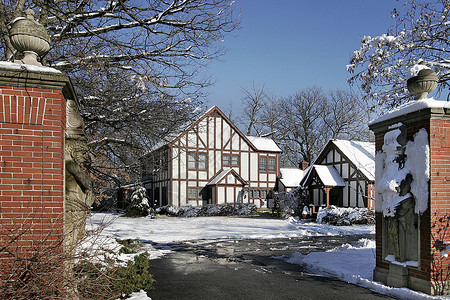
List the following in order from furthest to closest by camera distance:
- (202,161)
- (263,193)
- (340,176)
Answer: (263,193) → (202,161) → (340,176)

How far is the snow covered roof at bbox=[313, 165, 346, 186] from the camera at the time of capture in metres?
28.9

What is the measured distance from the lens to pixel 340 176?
30.2m

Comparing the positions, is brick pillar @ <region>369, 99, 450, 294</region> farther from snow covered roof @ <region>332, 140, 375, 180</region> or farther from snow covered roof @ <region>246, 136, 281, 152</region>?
snow covered roof @ <region>246, 136, 281, 152</region>

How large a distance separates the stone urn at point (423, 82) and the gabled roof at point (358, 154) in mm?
20896

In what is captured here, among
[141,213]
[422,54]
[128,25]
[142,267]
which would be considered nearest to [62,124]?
[142,267]

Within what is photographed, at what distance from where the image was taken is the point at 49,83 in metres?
4.90

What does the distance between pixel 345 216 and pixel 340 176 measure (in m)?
7.11

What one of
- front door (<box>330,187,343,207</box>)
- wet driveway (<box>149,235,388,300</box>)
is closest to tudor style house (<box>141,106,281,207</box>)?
front door (<box>330,187,343,207</box>)

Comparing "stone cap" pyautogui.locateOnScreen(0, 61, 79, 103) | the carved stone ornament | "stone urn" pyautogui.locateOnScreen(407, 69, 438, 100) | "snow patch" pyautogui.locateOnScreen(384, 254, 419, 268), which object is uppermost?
"stone urn" pyautogui.locateOnScreen(407, 69, 438, 100)

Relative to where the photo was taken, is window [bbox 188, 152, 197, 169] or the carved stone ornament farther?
window [bbox 188, 152, 197, 169]

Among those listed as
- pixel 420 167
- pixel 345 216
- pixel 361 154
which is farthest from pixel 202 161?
pixel 420 167

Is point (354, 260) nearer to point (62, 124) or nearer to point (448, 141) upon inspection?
point (448, 141)

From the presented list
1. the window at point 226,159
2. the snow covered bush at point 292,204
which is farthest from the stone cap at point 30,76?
the window at point 226,159

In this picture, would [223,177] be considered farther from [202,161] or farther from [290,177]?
[290,177]
